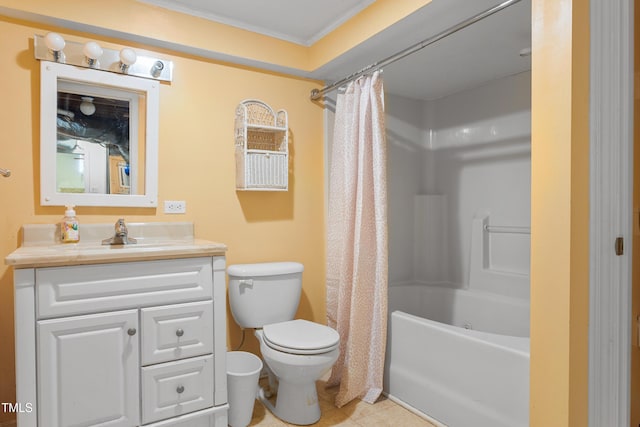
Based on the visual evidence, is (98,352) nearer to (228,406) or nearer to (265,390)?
(228,406)

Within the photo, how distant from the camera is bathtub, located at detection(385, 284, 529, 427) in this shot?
1681 millimetres

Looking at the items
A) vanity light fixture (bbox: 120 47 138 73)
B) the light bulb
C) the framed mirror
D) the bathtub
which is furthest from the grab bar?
the light bulb

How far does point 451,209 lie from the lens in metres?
3.32

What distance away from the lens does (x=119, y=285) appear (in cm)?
165

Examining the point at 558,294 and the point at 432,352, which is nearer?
the point at 558,294

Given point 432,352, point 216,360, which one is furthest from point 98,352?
point 432,352

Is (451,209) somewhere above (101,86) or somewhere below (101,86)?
below

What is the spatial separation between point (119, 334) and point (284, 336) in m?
0.80

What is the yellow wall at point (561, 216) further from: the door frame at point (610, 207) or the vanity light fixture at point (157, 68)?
the vanity light fixture at point (157, 68)

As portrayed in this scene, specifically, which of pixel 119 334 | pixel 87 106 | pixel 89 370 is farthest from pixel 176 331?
pixel 87 106

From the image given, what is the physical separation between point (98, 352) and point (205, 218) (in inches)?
39.3

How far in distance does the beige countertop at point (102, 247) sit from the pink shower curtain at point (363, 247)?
0.84 metres

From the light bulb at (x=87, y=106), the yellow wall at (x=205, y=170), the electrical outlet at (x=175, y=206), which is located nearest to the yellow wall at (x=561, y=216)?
the yellow wall at (x=205, y=170)

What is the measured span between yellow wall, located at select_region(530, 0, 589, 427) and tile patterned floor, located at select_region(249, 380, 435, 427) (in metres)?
0.82
